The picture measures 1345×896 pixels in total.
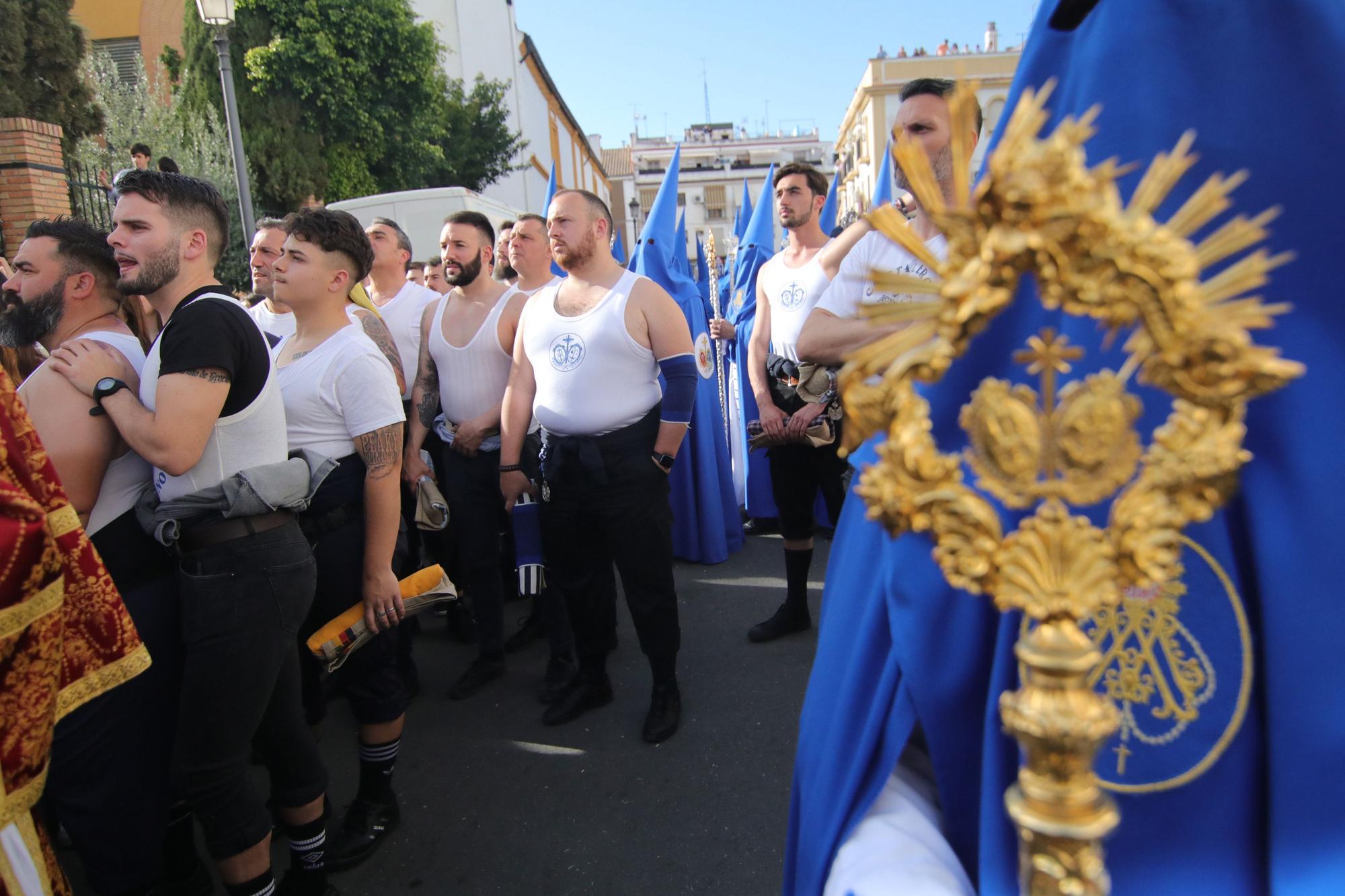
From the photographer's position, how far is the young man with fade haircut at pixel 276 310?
372cm

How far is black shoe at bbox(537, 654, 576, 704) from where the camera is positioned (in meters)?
3.71

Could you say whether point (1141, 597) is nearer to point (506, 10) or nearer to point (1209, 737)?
point (1209, 737)

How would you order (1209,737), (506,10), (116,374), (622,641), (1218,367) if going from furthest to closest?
(506,10) < (622,641) < (116,374) < (1209,737) < (1218,367)

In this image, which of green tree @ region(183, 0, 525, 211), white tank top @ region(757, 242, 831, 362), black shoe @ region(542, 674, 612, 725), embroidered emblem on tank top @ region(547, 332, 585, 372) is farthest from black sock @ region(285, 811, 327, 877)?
green tree @ region(183, 0, 525, 211)

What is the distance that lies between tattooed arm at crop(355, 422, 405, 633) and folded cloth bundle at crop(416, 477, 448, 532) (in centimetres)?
94

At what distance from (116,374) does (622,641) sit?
2740 mm

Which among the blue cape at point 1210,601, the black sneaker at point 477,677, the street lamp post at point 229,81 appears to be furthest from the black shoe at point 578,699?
the street lamp post at point 229,81

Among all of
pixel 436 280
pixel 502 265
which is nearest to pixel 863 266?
pixel 502 265

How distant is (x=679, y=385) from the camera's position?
3.22m

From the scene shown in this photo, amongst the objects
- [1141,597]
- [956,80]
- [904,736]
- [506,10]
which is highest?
[506,10]

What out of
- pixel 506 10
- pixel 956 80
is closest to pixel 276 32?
pixel 506 10

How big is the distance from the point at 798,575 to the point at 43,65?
13099mm

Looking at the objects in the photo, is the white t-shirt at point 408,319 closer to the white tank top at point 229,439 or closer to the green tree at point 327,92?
the white tank top at point 229,439

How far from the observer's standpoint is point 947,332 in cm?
71
